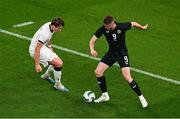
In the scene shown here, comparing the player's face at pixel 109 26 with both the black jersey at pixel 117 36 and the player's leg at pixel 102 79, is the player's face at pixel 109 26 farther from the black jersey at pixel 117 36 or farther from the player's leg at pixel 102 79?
the player's leg at pixel 102 79

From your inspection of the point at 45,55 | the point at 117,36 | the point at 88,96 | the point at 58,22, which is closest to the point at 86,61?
the point at 45,55

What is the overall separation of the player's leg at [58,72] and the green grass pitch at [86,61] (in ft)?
0.68

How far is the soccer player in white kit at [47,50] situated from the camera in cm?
1498

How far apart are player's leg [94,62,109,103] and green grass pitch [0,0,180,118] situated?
234 millimetres

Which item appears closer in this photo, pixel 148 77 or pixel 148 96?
pixel 148 96

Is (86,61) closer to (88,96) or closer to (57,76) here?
(57,76)

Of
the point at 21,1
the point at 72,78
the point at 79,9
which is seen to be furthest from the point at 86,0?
the point at 72,78

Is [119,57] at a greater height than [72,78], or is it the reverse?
[119,57]

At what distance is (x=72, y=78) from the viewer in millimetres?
16766

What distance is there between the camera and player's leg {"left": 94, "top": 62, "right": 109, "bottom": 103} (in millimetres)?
A: 15148

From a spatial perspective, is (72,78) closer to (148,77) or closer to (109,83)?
(109,83)

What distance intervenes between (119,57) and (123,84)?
1646 mm

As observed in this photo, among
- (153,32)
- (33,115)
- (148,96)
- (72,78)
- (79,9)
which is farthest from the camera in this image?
(79,9)

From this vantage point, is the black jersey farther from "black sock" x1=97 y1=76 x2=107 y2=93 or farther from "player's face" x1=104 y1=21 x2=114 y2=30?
"black sock" x1=97 y1=76 x2=107 y2=93
